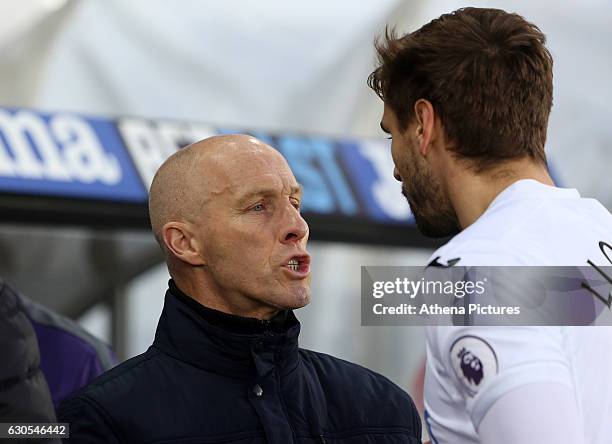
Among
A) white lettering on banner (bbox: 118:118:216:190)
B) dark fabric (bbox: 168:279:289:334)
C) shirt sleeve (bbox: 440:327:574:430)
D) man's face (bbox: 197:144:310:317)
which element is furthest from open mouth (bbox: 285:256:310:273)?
white lettering on banner (bbox: 118:118:216:190)

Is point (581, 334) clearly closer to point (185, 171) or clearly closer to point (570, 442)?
point (570, 442)

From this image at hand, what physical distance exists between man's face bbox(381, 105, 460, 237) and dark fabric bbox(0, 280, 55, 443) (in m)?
0.82

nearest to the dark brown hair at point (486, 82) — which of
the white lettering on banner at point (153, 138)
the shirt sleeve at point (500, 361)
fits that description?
the shirt sleeve at point (500, 361)

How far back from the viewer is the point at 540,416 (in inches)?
59.4

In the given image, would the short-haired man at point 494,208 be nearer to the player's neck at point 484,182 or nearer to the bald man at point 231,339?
the player's neck at point 484,182

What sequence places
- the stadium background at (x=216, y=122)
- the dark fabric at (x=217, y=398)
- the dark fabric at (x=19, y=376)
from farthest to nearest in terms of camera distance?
the stadium background at (x=216, y=122) < the dark fabric at (x=19, y=376) < the dark fabric at (x=217, y=398)

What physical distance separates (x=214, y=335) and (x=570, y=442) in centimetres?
69

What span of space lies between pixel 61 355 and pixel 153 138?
2.38 m

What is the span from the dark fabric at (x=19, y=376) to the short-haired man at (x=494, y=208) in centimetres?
83

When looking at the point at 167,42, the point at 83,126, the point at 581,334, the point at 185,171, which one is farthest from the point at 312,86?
the point at 581,334

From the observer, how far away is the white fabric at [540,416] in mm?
1509

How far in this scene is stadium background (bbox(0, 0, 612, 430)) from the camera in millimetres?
4809

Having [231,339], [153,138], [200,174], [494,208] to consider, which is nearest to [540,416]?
[494,208]

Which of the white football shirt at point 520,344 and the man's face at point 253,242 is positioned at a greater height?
the man's face at point 253,242
